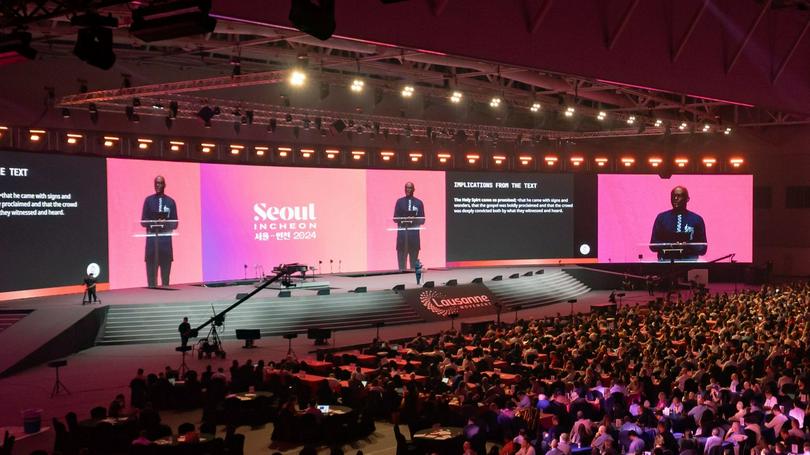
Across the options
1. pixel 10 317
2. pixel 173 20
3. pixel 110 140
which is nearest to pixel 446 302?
pixel 110 140

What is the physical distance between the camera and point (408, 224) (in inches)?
1467

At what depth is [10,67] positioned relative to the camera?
91.2ft

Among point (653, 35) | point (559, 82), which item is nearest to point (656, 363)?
point (653, 35)

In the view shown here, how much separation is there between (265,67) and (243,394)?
1617 cm

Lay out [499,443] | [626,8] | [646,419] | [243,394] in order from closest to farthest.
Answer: [626,8] < [646,419] < [499,443] < [243,394]

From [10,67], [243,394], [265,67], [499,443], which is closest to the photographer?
[499,443]

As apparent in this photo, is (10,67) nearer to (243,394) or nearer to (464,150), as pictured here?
(243,394)

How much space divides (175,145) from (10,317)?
33.3 feet

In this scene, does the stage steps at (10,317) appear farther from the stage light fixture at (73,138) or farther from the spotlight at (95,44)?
the spotlight at (95,44)

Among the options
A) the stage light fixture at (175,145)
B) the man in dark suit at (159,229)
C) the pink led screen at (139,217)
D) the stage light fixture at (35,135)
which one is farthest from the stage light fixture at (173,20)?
the stage light fixture at (175,145)

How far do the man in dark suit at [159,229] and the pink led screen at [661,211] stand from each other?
22.4 m

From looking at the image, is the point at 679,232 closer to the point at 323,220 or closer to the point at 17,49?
the point at 323,220

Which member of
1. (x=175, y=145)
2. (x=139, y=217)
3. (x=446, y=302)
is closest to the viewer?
(x=139, y=217)

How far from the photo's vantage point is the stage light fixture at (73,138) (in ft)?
95.3
